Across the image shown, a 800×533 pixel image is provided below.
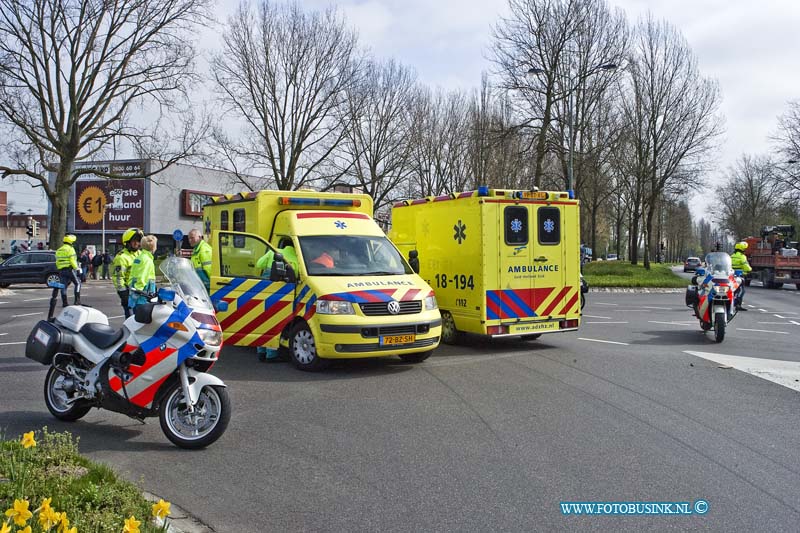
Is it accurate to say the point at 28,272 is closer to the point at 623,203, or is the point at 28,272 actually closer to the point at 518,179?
the point at 518,179

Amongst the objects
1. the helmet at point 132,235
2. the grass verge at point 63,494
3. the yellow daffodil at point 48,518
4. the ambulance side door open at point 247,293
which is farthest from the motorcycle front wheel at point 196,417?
the helmet at point 132,235

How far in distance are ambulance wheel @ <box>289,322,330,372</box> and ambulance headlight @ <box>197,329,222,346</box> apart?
3.34 metres

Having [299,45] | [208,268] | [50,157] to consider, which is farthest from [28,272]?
[208,268]

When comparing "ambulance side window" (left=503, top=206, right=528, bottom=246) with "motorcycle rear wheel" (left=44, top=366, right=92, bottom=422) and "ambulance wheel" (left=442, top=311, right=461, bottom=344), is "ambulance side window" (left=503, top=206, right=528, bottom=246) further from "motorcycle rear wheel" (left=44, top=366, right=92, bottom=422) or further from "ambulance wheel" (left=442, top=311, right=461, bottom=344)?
"motorcycle rear wheel" (left=44, top=366, right=92, bottom=422)

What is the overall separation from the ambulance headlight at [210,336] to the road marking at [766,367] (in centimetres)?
656

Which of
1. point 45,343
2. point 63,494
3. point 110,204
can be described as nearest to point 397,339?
point 45,343

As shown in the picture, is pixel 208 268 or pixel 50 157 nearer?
pixel 208 268

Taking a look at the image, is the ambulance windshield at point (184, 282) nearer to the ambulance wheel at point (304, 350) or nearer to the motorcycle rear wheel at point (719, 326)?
the ambulance wheel at point (304, 350)

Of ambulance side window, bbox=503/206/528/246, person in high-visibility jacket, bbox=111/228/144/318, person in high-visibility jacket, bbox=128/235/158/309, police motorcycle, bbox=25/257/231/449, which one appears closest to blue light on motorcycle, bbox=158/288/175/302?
police motorcycle, bbox=25/257/231/449

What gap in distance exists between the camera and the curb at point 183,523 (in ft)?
13.8

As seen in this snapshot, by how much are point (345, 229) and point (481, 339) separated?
4013mm

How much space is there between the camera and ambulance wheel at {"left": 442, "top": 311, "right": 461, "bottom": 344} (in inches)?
480

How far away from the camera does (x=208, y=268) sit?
452 inches

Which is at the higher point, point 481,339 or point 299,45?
point 299,45
